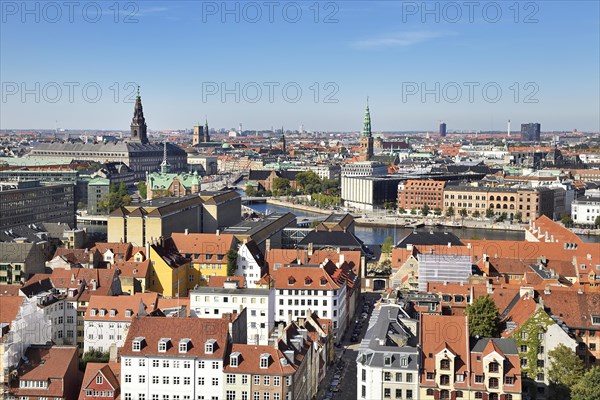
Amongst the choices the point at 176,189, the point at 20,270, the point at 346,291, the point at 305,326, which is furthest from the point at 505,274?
the point at 176,189

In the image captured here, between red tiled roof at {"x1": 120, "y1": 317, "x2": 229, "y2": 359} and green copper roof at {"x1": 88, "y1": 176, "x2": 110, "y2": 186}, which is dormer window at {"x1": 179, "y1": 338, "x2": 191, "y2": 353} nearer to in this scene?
red tiled roof at {"x1": 120, "y1": 317, "x2": 229, "y2": 359}

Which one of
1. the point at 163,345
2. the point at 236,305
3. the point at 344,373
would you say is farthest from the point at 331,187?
the point at 163,345

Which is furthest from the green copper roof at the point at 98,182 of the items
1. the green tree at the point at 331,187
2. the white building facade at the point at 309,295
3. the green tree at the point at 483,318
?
the green tree at the point at 483,318

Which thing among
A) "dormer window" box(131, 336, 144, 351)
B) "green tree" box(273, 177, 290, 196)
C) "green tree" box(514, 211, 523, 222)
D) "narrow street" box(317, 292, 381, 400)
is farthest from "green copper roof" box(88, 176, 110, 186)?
"dormer window" box(131, 336, 144, 351)

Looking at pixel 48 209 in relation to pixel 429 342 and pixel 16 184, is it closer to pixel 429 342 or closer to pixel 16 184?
pixel 16 184

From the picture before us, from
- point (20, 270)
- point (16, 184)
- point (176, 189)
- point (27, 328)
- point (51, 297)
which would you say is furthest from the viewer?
point (176, 189)

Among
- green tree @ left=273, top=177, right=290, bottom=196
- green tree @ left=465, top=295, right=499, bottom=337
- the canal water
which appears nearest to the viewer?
green tree @ left=465, top=295, right=499, bottom=337

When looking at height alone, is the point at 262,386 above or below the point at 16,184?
below

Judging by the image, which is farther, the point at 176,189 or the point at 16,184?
the point at 176,189
